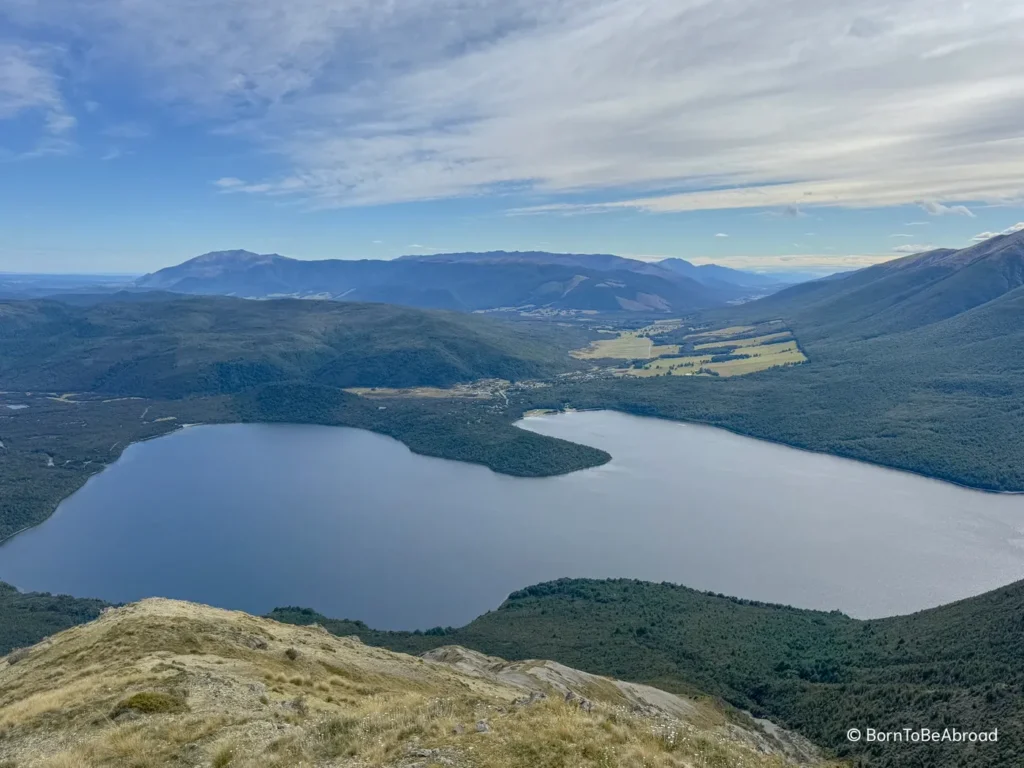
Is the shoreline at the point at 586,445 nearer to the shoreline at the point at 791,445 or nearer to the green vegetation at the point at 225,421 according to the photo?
the shoreline at the point at 791,445

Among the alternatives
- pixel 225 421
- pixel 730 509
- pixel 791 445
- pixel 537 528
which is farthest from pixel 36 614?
pixel 791 445

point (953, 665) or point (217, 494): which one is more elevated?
point (953, 665)

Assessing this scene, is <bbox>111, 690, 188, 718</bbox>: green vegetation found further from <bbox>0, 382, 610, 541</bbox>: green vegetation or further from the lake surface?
<bbox>0, 382, 610, 541</bbox>: green vegetation

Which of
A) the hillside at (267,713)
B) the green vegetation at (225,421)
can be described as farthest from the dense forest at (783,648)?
the green vegetation at (225,421)

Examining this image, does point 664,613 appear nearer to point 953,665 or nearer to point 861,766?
point 953,665

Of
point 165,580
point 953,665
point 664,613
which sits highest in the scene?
point 953,665

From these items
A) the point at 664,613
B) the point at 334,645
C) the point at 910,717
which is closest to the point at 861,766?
the point at 910,717

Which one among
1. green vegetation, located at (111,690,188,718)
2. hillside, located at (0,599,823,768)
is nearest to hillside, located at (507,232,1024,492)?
hillside, located at (0,599,823,768)
